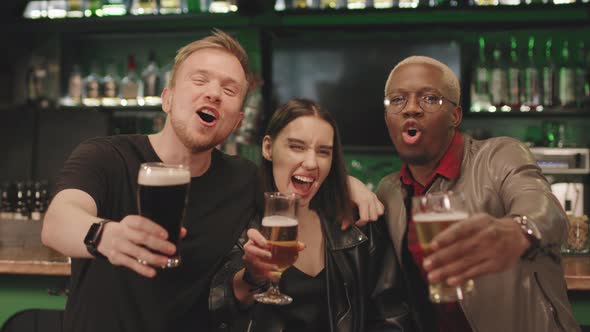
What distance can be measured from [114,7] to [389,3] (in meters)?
2.26

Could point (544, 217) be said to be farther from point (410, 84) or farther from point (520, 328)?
point (410, 84)

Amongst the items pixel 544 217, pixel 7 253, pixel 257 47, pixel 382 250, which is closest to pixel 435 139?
pixel 382 250

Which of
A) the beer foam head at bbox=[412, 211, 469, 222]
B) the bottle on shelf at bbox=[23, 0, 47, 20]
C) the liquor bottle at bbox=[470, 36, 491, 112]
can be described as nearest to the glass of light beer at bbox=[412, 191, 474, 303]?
the beer foam head at bbox=[412, 211, 469, 222]

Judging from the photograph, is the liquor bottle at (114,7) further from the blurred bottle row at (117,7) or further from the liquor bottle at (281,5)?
the liquor bottle at (281,5)

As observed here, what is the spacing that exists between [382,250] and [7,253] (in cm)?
176

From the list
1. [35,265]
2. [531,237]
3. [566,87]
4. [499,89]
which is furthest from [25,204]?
[566,87]

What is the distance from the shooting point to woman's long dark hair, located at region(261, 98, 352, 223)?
2002 millimetres

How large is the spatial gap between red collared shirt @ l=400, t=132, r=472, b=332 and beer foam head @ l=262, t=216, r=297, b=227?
0.45m

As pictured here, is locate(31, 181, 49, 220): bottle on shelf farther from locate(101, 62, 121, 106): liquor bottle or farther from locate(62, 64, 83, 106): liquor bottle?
locate(62, 64, 83, 106): liquor bottle

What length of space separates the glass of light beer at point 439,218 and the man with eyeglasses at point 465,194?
307 mm

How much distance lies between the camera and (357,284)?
1.89 m

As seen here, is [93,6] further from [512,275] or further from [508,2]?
[512,275]

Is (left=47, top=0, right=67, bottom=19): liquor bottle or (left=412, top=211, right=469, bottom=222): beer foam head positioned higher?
(left=47, top=0, right=67, bottom=19): liquor bottle

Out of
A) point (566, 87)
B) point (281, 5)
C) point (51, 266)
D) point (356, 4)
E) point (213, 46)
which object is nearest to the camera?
point (213, 46)
